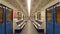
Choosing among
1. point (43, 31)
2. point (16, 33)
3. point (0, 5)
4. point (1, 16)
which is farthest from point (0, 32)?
point (43, 31)

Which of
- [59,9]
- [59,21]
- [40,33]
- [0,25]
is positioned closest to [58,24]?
[59,21]

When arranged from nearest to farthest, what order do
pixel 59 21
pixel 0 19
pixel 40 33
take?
pixel 59 21 < pixel 0 19 < pixel 40 33

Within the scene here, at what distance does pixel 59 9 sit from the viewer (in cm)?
524

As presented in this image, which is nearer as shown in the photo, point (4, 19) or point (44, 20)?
point (4, 19)

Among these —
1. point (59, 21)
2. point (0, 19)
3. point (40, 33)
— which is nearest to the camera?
point (59, 21)

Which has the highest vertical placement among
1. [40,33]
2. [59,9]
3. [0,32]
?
[59,9]

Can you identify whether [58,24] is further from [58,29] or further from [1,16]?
[1,16]

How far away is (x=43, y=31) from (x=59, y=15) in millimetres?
4788

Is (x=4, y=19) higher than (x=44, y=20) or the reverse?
higher

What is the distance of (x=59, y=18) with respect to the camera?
5.21m

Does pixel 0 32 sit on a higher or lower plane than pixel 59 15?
lower

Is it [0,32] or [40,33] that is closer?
[0,32]

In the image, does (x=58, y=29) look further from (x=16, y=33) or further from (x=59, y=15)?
(x=16, y=33)

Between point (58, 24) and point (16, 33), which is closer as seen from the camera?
point (58, 24)
